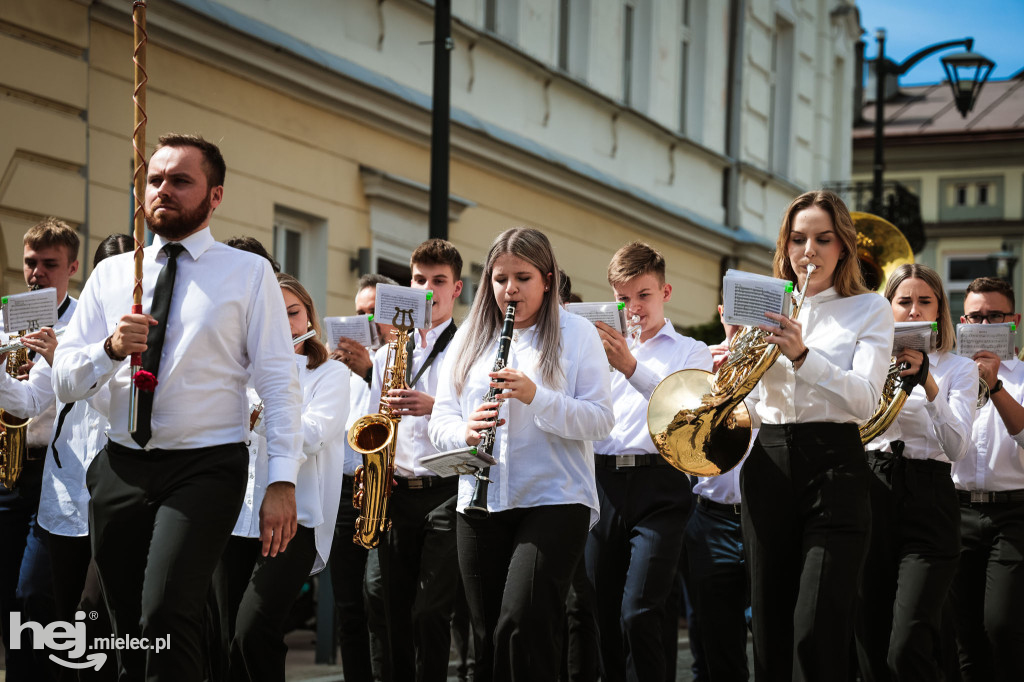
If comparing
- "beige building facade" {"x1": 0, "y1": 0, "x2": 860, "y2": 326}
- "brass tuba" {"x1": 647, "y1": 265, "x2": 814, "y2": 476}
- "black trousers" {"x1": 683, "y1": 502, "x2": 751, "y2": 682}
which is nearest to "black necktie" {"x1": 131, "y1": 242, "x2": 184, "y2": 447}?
"brass tuba" {"x1": 647, "y1": 265, "x2": 814, "y2": 476}

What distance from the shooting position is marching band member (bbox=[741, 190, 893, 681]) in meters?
5.78

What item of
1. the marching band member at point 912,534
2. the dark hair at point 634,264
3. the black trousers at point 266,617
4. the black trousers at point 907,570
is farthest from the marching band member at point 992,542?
the black trousers at point 266,617

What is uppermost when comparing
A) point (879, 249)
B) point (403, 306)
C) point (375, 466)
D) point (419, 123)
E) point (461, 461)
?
point (419, 123)

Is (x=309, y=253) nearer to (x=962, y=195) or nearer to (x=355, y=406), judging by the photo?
(x=355, y=406)

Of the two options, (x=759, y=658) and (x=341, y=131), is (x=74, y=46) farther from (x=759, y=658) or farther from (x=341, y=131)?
(x=759, y=658)

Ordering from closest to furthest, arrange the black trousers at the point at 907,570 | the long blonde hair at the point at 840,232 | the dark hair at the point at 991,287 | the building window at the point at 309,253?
the long blonde hair at the point at 840,232
the black trousers at the point at 907,570
the dark hair at the point at 991,287
the building window at the point at 309,253

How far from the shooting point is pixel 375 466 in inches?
294

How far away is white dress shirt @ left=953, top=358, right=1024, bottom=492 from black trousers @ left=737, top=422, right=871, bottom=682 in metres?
2.45

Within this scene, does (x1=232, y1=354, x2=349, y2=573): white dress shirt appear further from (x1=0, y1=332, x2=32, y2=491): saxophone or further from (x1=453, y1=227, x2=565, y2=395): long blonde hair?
(x1=0, y1=332, x2=32, y2=491): saxophone

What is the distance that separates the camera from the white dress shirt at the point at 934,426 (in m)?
7.03

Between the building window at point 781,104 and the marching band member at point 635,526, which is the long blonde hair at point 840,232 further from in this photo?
the building window at point 781,104

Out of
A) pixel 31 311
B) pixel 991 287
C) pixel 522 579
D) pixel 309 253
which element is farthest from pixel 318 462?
pixel 309 253

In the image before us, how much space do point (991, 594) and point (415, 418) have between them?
3.18 m

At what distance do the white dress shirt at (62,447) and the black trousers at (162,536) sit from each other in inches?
76.3
